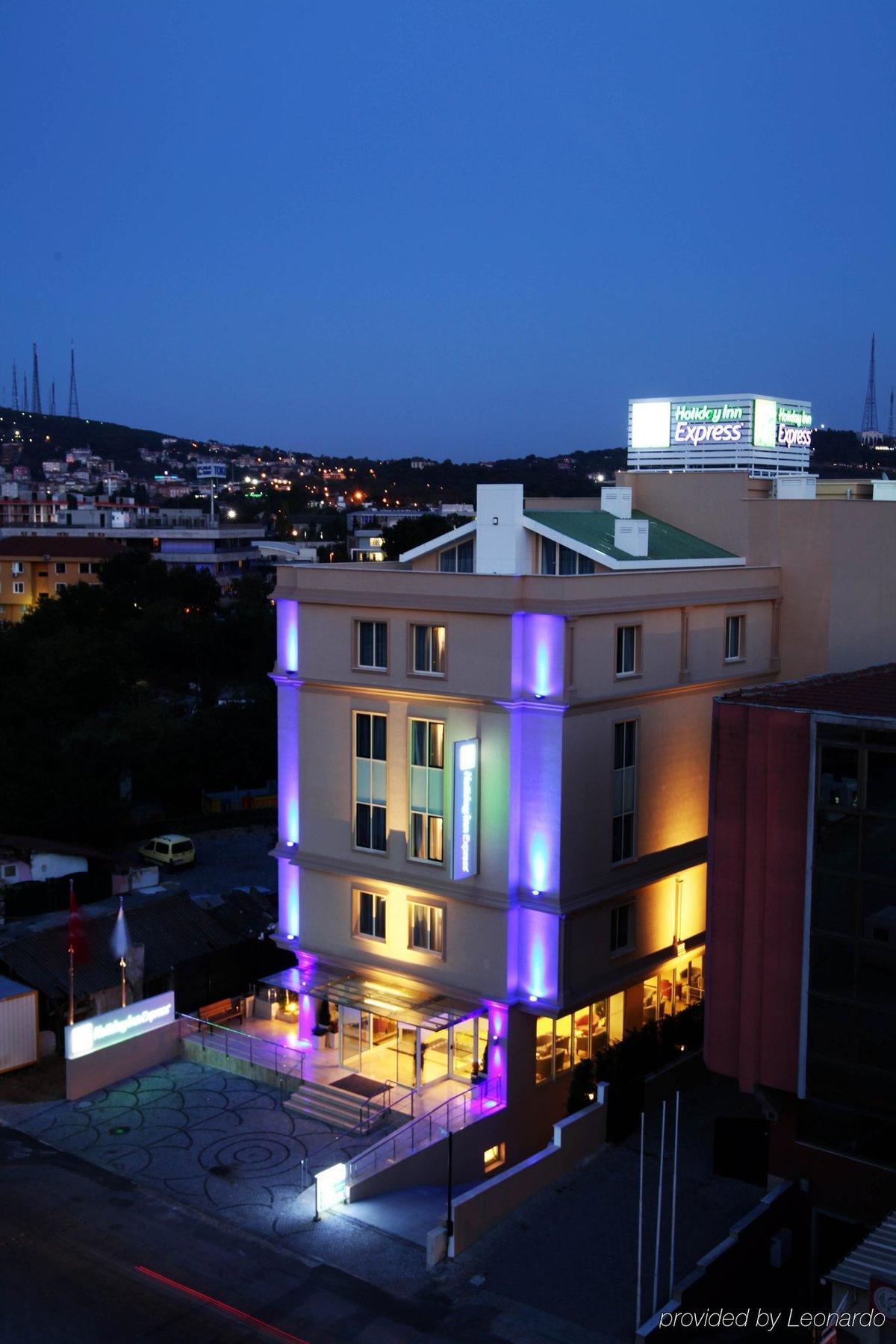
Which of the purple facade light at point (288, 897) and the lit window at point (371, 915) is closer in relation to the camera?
the lit window at point (371, 915)

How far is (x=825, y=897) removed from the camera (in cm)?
2172

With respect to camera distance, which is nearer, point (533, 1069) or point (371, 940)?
point (533, 1069)

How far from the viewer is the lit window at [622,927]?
3186 cm

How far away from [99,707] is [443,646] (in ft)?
139

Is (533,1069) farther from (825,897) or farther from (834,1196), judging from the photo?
(825,897)

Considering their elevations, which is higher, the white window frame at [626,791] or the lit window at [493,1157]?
the white window frame at [626,791]

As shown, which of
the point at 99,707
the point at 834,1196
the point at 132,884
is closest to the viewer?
the point at 834,1196

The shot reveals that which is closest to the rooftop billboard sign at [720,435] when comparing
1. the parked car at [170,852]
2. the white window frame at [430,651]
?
the white window frame at [430,651]

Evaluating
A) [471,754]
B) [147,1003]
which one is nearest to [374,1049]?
[147,1003]

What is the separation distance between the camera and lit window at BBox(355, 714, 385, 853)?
1262 inches

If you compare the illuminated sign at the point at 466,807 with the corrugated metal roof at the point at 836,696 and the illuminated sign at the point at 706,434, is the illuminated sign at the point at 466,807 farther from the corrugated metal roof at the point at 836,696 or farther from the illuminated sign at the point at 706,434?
the illuminated sign at the point at 706,434

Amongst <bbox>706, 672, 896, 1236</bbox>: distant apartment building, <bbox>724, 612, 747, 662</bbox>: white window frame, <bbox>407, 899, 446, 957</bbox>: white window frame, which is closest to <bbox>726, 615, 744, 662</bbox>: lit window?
<bbox>724, 612, 747, 662</bbox>: white window frame

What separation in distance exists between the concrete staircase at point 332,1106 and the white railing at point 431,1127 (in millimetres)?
1371

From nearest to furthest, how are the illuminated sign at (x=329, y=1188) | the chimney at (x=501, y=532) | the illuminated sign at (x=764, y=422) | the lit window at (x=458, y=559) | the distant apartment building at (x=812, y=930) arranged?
the distant apartment building at (x=812, y=930) → the illuminated sign at (x=329, y=1188) → the chimney at (x=501, y=532) → the lit window at (x=458, y=559) → the illuminated sign at (x=764, y=422)
